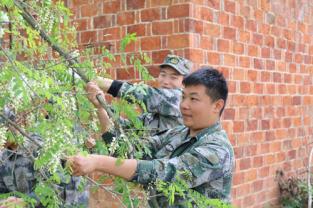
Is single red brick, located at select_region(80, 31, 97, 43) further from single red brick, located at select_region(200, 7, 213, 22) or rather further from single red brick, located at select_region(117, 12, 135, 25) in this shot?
single red brick, located at select_region(200, 7, 213, 22)

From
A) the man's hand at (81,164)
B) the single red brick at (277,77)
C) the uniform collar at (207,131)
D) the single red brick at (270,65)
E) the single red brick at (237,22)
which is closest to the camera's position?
the man's hand at (81,164)

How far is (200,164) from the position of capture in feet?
8.70

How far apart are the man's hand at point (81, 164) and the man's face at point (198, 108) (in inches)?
30.2

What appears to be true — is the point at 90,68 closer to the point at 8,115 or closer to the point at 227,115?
the point at 8,115

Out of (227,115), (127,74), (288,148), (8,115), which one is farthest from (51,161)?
(288,148)

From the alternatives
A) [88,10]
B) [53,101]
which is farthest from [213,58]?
[53,101]

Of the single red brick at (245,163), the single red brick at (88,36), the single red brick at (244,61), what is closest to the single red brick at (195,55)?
the single red brick at (244,61)

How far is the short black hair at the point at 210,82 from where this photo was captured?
2.94 m

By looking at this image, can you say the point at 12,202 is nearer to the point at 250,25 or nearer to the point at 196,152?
the point at 196,152

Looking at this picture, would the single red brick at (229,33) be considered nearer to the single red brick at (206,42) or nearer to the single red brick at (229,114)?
the single red brick at (206,42)

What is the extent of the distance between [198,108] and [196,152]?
0.31 m

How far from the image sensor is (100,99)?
2631 mm

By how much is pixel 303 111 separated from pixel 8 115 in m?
5.40

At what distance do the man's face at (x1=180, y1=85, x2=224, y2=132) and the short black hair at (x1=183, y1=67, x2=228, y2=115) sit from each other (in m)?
0.02
